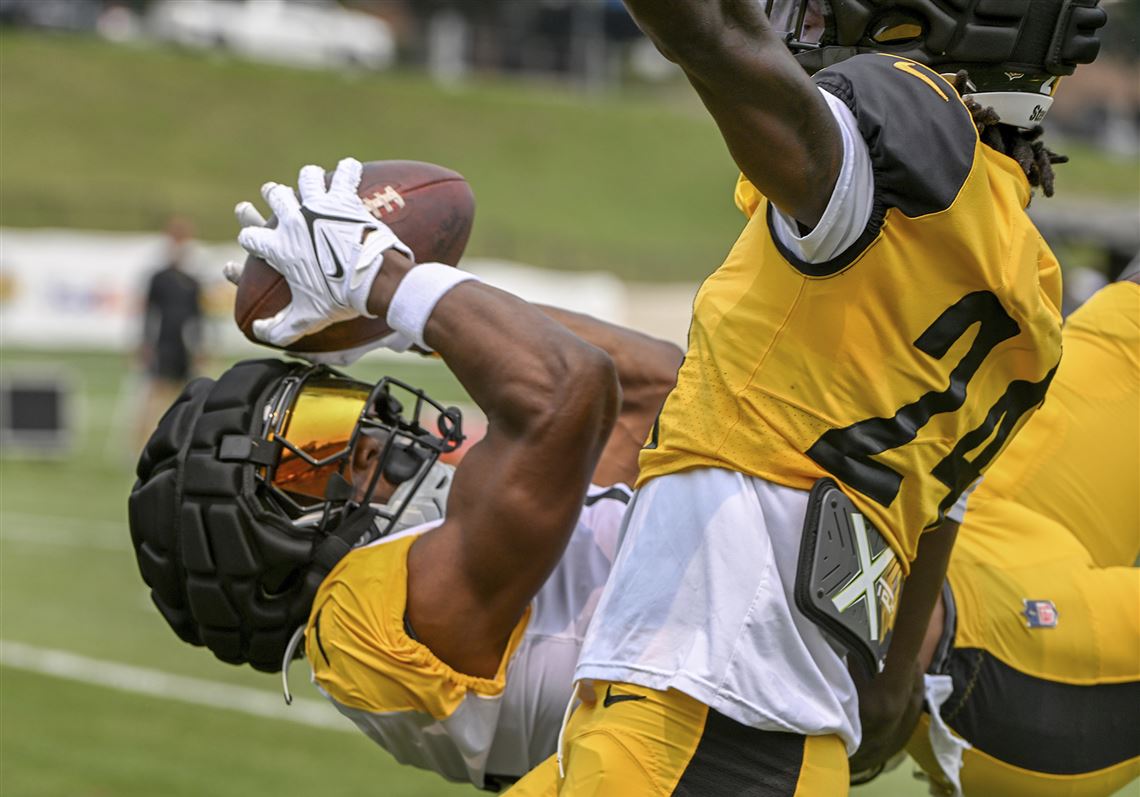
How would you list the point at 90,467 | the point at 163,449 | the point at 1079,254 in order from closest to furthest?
the point at 163,449
the point at 90,467
the point at 1079,254

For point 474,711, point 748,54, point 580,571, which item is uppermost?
point 748,54

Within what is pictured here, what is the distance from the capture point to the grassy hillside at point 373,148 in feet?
88.0

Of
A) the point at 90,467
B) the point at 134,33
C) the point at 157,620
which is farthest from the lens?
the point at 134,33

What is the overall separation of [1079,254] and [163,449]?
1987 cm

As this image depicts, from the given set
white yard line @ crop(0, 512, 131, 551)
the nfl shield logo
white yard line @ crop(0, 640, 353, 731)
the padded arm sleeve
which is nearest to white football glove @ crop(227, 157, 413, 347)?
the padded arm sleeve

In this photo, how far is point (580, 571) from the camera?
10.1 ft

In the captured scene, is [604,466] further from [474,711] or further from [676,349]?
[474,711]

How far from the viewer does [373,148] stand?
29.1 meters

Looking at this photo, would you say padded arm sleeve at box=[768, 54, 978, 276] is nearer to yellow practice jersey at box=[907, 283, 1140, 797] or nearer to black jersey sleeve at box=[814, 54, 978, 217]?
black jersey sleeve at box=[814, 54, 978, 217]

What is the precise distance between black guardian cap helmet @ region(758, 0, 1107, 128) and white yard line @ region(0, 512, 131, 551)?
7.47 metres

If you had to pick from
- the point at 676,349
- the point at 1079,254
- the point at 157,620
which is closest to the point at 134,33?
the point at 1079,254

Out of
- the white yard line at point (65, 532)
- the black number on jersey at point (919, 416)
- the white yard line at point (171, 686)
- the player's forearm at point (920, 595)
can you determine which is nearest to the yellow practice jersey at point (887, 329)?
the black number on jersey at point (919, 416)

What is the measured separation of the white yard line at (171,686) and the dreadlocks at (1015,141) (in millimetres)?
4381

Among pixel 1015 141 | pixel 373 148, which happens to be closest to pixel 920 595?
pixel 1015 141
